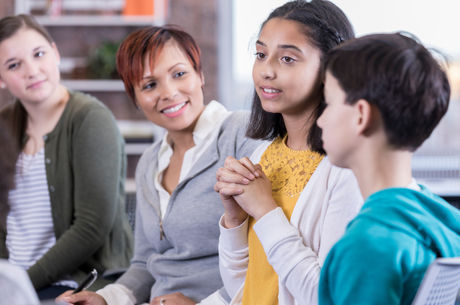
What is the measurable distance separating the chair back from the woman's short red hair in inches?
39.8

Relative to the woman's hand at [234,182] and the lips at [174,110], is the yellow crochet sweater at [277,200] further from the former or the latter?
the lips at [174,110]

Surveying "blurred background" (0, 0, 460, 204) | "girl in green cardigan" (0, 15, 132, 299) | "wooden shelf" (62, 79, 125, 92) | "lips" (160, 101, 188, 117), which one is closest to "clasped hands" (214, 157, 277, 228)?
"lips" (160, 101, 188, 117)

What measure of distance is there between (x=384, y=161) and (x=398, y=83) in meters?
0.13

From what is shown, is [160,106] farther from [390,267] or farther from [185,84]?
[390,267]

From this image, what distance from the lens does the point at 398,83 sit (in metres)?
0.84

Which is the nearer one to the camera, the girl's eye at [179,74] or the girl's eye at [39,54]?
the girl's eye at [179,74]

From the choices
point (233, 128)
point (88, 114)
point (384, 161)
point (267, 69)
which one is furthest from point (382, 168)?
point (88, 114)

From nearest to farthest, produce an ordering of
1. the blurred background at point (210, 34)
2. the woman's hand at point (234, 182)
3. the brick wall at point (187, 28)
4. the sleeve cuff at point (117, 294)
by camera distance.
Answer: the woman's hand at point (234, 182) < the sleeve cuff at point (117, 294) < the blurred background at point (210, 34) < the brick wall at point (187, 28)

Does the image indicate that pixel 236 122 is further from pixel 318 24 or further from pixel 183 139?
pixel 318 24

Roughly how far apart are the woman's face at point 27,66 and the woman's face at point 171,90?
0.41 metres

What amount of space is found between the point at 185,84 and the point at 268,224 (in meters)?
0.68

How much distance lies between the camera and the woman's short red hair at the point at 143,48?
157 centimetres

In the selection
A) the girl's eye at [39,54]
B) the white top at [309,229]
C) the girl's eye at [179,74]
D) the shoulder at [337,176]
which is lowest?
the white top at [309,229]

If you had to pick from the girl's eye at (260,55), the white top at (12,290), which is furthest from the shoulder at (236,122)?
the white top at (12,290)
